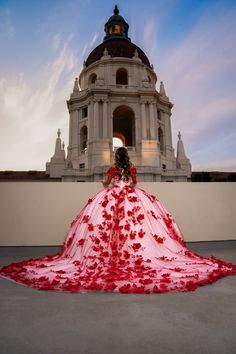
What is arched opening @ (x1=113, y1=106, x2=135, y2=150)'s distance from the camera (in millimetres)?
25642

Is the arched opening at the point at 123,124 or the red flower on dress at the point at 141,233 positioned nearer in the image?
the red flower on dress at the point at 141,233

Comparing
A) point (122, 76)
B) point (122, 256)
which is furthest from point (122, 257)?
point (122, 76)

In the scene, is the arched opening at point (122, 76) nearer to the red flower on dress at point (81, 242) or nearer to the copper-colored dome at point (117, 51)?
the copper-colored dome at point (117, 51)

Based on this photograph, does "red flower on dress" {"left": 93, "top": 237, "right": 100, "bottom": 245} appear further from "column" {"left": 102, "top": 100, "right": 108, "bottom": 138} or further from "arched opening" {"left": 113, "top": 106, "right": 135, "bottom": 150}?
"arched opening" {"left": 113, "top": 106, "right": 135, "bottom": 150}

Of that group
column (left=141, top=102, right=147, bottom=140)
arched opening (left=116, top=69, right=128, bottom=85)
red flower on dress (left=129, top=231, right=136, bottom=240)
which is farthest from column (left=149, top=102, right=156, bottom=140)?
red flower on dress (left=129, top=231, right=136, bottom=240)

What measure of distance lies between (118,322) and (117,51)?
30.8m

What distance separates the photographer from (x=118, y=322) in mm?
1451

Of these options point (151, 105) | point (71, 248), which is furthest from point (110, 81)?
point (71, 248)

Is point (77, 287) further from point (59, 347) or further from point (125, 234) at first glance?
point (125, 234)

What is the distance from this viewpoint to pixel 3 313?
A: 1604mm

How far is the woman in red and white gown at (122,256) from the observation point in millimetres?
2214

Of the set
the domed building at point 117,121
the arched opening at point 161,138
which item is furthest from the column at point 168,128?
the arched opening at point 161,138

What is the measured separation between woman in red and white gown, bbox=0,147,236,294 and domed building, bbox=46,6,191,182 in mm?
16546

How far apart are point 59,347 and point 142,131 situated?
75.3ft
